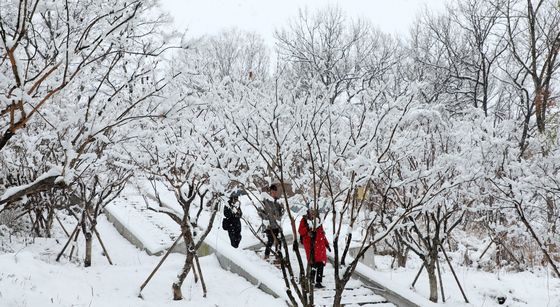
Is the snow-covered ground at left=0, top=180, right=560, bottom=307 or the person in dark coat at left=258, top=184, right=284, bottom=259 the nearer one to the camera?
the person in dark coat at left=258, top=184, right=284, bottom=259

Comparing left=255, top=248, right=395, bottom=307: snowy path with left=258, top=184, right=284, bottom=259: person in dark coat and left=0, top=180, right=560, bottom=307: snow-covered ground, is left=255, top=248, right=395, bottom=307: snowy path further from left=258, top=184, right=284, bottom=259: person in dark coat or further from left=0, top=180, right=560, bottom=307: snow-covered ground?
left=258, top=184, right=284, bottom=259: person in dark coat

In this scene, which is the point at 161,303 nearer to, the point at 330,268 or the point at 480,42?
the point at 330,268

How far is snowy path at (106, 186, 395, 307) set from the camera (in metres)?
8.11

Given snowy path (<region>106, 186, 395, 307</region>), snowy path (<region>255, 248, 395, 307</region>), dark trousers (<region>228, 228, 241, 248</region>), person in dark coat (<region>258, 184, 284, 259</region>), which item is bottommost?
snowy path (<region>255, 248, 395, 307</region>)

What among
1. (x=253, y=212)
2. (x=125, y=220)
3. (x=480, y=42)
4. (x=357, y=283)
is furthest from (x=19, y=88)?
(x=480, y=42)

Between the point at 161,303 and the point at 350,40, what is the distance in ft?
77.4

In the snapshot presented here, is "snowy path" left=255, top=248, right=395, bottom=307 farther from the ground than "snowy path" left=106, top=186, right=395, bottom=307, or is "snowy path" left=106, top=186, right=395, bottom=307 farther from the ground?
"snowy path" left=106, top=186, right=395, bottom=307

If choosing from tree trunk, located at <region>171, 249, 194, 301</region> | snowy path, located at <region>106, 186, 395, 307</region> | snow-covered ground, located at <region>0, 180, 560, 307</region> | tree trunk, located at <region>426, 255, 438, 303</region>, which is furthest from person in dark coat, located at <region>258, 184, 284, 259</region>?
tree trunk, located at <region>426, 255, 438, 303</region>

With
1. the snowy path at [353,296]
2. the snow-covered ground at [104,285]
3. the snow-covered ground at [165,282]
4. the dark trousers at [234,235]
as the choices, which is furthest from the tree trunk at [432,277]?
the dark trousers at [234,235]

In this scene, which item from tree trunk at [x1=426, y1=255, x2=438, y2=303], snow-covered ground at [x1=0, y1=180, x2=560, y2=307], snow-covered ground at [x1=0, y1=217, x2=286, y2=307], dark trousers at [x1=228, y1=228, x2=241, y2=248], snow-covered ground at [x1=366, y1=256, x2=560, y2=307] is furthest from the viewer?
dark trousers at [x1=228, y1=228, x2=241, y2=248]

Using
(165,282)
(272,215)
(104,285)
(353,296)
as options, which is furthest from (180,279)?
(272,215)

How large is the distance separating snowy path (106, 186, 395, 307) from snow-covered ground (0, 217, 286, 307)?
0.28 meters

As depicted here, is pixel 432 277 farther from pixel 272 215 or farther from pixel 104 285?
pixel 104 285

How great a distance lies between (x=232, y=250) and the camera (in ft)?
33.1
